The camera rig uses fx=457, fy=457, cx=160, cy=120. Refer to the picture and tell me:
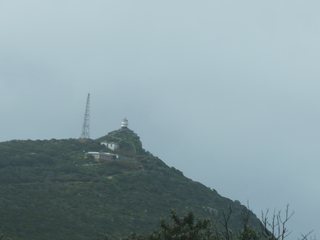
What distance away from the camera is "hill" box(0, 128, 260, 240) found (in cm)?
5672

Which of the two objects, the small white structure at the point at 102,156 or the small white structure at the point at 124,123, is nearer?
the small white structure at the point at 102,156

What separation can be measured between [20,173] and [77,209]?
64.7ft

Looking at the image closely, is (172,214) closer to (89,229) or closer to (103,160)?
(89,229)

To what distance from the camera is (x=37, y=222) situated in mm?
54719

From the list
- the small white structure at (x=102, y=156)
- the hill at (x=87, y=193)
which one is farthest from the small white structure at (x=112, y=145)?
the small white structure at (x=102, y=156)

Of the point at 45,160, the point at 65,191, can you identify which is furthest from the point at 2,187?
the point at 45,160

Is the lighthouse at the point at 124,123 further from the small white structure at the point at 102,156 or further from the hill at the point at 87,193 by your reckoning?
the small white structure at the point at 102,156

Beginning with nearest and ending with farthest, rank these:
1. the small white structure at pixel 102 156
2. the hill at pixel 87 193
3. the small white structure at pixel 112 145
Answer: the hill at pixel 87 193
the small white structure at pixel 102 156
the small white structure at pixel 112 145

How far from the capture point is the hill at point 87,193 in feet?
186

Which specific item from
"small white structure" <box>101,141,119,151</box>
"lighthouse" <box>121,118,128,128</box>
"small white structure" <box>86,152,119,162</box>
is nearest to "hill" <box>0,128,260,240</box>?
"small white structure" <box>86,152,119,162</box>

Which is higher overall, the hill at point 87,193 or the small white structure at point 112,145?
the small white structure at point 112,145

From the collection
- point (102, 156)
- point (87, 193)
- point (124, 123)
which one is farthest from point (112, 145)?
point (87, 193)

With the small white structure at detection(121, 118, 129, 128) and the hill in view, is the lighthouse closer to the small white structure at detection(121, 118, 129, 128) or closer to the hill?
the small white structure at detection(121, 118, 129, 128)

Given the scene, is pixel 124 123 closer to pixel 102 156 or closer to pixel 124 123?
pixel 124 123
